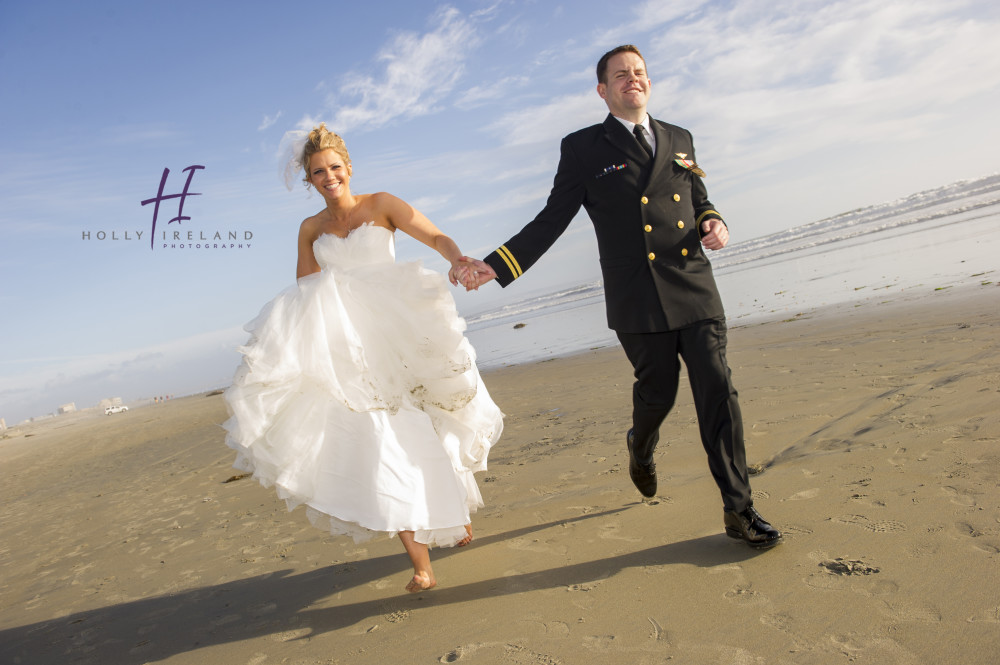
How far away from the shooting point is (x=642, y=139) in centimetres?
342

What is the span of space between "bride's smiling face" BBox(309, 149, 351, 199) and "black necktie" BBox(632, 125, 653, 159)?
5.94 ft

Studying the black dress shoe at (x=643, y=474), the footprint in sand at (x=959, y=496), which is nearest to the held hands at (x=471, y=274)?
the black dress shoe at (x=643, y=474)

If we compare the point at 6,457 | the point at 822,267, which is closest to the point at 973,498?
the point at 822,267

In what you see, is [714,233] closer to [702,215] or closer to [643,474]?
[702,215]

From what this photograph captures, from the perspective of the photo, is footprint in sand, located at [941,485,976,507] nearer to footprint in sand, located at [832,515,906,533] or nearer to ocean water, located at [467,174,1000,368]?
footprint in sand, located at [832,515,906,533]

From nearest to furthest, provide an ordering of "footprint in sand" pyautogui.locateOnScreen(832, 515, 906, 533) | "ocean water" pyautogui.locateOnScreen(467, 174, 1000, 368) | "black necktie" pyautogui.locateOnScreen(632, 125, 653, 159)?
"footprint in sand" pyautogui.locateOnScreen(832, 515, 906, 533) → "black necktie" pyautogui.locateOnScreen(632, 125, 653, 159) → "ocean water" pyautogui.locateOnScreen(467, 174, 1000, 368)

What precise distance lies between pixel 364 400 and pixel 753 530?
2006 mm

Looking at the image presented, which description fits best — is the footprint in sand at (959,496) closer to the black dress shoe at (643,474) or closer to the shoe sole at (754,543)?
the shoe sole at (754,543)

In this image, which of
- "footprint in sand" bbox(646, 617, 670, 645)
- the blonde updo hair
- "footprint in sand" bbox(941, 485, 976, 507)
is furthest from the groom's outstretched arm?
"footprint in sand" bbox(941, 485, 976, 507)

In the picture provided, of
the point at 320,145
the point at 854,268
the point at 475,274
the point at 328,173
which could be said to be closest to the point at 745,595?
the point at 475,274

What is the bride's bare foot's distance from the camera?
3.43 meters

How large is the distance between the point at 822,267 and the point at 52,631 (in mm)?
17711

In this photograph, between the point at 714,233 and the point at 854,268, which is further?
the point at 854,268

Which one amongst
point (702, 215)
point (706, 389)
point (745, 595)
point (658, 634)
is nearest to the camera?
point (658, 634)
